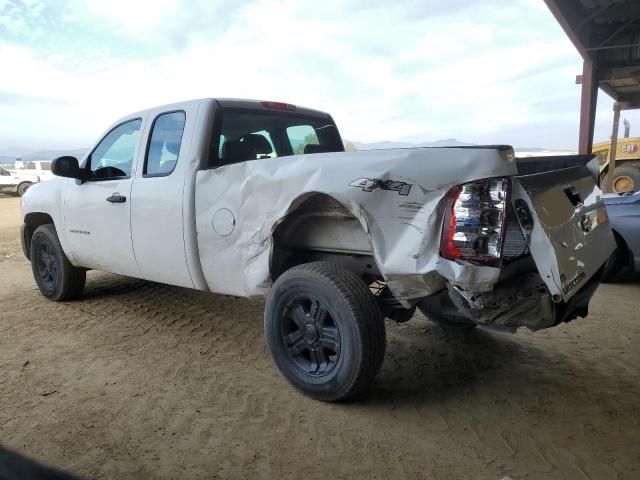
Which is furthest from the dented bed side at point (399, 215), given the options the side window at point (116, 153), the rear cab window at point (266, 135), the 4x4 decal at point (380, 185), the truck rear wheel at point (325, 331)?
the side window at point (116, 153)

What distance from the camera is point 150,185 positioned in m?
3.86

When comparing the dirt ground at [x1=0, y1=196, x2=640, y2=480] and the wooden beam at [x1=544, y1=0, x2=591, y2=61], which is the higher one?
the wooden beam at [x1=544, y1=0, x2=591, y2=61]

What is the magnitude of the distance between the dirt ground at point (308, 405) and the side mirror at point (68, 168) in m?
1.42

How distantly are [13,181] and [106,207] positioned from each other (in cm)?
2349

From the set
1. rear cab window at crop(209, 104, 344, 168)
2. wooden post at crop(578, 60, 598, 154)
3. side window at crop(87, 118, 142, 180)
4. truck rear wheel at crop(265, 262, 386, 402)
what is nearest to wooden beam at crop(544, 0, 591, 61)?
wooden post at crop(578, 60, 598, 154)

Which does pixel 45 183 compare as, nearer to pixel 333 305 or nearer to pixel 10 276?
pixel 10 276

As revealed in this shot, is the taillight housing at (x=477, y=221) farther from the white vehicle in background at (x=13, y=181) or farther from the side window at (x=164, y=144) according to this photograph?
the white vehicle in background at (x=13, y=181)

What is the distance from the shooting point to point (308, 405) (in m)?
3.01

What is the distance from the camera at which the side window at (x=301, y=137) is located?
173 inches

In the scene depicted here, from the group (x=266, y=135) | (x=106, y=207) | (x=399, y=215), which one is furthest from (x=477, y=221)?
(x=106, y=207)

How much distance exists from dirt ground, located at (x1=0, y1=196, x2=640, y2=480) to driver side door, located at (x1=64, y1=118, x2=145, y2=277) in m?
0.67

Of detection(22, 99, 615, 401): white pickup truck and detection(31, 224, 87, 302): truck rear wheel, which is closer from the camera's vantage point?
detection(22, 99, 615, 401): white pickup truck

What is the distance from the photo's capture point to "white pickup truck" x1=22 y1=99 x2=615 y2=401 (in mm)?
2416

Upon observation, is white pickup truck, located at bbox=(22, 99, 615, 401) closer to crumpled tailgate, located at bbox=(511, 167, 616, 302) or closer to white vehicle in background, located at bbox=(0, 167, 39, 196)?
crumpled tailgate, located at bbox=(511, 167, 616, 302)
